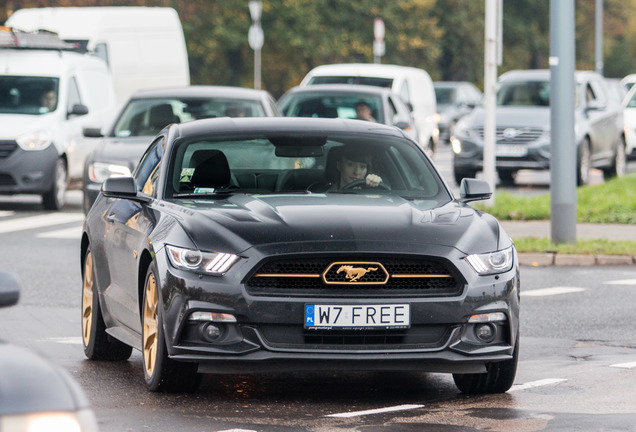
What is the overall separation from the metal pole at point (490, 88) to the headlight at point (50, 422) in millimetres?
16022

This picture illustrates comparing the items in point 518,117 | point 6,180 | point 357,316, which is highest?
point 357,316

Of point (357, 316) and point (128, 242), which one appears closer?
point (357, 316)

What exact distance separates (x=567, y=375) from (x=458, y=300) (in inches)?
53.2

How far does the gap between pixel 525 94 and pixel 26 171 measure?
896cm

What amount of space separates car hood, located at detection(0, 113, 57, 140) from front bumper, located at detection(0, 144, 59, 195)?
216 millimetres

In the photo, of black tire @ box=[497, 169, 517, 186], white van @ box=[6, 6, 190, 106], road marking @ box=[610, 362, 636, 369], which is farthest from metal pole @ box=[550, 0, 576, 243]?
white van @ box=[6, 6, 190, 106]

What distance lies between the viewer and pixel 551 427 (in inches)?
282

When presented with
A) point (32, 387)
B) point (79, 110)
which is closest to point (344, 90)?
point (79, 110)

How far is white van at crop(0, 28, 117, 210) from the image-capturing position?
21.3 m

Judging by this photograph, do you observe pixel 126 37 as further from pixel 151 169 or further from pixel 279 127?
pixel 279 127

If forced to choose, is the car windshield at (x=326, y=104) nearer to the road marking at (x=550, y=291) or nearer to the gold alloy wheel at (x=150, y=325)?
the road marking at (x=550, y=291)

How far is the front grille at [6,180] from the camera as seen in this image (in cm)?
2127

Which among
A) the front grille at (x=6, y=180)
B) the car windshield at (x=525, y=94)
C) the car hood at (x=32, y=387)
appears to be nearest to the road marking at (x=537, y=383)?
the car hood at (x=32, y=387)

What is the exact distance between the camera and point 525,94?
2647 cm
